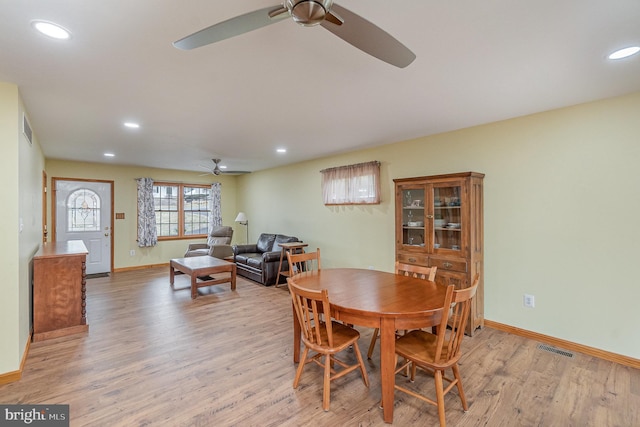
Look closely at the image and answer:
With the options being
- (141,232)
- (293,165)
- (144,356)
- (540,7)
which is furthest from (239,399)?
(141,232)

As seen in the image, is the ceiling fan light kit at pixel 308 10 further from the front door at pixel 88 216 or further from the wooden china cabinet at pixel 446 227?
the front door at pixel 88 216

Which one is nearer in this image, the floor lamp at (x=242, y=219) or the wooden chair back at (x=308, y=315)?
the wooden chair back at (x=308, y=315)

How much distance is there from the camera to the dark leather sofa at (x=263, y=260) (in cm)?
541

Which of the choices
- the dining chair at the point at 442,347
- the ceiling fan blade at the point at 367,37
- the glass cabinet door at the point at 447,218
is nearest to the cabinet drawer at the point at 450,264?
the glass cabinet door at the point at 447,218

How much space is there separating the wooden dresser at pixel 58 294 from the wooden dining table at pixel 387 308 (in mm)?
2708

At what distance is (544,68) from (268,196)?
19.4 ft

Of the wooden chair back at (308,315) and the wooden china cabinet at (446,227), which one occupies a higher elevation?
the wooden china cabinet at (446,227)

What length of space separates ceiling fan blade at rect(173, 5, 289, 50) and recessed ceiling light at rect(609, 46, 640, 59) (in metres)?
2.24

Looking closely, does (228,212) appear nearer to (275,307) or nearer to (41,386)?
(275,307)

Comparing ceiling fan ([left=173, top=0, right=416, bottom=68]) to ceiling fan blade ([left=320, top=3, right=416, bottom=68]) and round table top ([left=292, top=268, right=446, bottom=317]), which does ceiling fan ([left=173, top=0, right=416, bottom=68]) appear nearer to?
ceiling fan blade ([left=320, top=3, right=416, bottom=68])

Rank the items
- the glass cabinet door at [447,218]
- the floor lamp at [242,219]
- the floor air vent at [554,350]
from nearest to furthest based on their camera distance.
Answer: the floor air vent at [554,350], the glass cabinet door at [447,218], the floor lamp at [242,219]

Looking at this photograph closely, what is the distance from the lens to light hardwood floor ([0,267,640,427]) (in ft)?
6.56

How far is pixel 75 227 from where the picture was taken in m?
6.18

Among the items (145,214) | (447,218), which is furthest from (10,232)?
(145,214)
